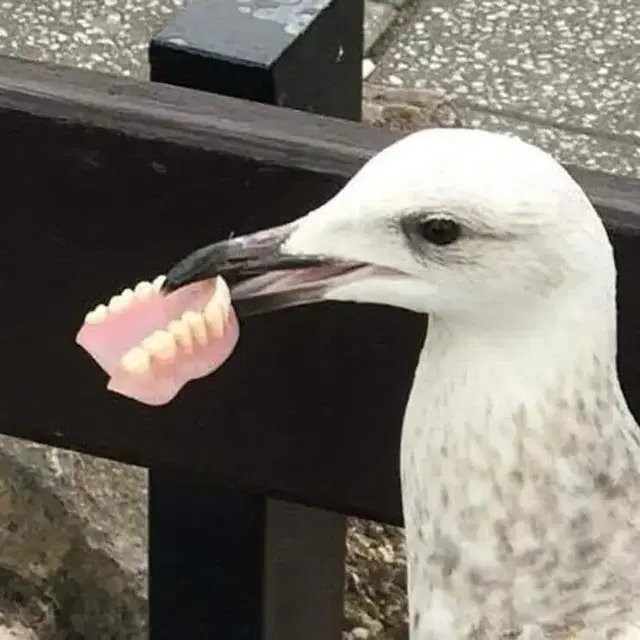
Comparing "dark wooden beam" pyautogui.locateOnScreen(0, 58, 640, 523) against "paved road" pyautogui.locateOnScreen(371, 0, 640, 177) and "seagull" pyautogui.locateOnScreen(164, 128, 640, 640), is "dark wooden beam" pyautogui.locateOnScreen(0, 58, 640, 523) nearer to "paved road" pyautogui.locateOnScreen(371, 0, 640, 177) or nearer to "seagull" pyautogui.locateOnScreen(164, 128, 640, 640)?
"seagull" pyautogui.locateOnScreen(164, 128, 640, 640)

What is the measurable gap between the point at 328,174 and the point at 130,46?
1379mm

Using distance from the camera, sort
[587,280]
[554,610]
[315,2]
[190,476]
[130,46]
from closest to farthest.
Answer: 1. [587,280]
2. [554,610]
3. [315,2]
4. [190,476]
5. [130,46]

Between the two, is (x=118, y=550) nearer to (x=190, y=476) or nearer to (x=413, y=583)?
(x=190, y=476)

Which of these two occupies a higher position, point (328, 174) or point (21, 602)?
point (328, 174)

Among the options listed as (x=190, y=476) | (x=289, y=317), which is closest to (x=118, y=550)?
(x=190, y=476)

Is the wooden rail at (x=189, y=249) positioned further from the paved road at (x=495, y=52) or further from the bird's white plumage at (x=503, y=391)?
the paved road at (x=495, y=52)

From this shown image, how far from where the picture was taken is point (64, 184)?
1.35 meters

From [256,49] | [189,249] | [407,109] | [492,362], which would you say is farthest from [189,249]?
[407,109]

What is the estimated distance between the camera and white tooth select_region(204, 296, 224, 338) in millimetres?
1141

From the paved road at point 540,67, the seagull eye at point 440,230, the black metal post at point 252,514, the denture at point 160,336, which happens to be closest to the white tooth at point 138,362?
the denture at point 160,336

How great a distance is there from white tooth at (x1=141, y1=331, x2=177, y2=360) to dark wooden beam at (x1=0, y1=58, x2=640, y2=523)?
18 cm

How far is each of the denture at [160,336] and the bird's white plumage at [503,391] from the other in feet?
0.21

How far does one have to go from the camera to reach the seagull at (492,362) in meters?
1.10

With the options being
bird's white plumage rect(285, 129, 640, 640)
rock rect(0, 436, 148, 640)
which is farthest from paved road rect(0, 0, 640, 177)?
bird's white plumage rect(285, 129, 640, 640)
